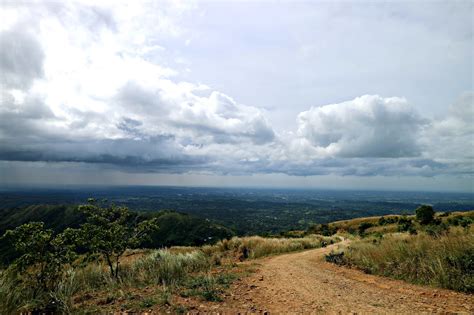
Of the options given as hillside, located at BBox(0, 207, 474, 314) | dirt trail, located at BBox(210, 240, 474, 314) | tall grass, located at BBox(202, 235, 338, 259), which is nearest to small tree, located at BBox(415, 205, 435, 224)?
tall grass, located at BBox(202, 235, 338, 259)

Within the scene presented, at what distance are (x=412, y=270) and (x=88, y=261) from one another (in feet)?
36.1

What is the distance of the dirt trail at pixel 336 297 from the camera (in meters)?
5.95

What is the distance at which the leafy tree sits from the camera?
6996mm

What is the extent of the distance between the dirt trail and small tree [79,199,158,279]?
Result: 4.73 metres

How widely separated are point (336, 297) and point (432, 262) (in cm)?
349

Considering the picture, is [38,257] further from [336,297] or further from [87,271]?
[336,297]

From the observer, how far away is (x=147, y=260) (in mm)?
10906

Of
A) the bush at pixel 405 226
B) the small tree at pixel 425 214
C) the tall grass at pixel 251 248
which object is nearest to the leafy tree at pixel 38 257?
the tall grass at pixel 251 248

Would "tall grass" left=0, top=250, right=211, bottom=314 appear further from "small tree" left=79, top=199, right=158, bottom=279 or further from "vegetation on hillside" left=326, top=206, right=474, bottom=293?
"vegetation on hillside" left=326, top=206, right=474, bottom=293

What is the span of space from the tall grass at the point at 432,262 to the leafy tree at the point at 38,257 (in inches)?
397

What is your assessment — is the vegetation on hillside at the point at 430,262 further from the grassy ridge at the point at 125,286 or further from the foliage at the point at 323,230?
the foliage at the point at 323,230

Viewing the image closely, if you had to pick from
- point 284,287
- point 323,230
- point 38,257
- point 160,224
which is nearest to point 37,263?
point 38,257

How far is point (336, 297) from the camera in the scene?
6980 millimetres

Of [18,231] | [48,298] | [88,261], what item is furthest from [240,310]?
[88,261]
